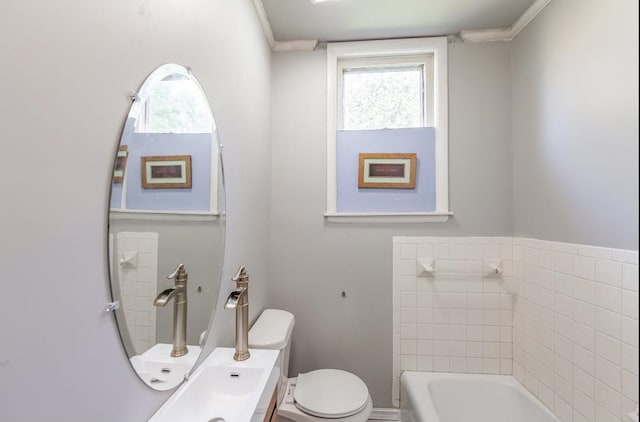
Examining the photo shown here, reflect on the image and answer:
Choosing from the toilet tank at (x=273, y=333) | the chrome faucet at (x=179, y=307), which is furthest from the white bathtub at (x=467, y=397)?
the chrome faucet at (x=179, y=307)

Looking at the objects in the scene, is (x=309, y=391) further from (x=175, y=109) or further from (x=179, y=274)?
(x=175, y=109)

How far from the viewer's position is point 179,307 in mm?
1003

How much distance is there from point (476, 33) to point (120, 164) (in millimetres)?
2367

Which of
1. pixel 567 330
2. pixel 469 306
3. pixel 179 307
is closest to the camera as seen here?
pixel 179 307

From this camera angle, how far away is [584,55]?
105 cm

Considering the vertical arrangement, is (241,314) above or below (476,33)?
below

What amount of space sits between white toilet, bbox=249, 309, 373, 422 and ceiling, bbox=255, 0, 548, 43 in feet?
6.34

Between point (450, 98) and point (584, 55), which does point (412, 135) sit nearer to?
point (450, 98)

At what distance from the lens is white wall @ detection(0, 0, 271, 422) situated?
479 millimetres

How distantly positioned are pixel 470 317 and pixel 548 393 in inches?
21.3

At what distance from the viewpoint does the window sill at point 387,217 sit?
6.84 feet

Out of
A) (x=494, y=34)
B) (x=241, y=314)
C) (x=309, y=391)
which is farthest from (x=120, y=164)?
(x=494, y=34)

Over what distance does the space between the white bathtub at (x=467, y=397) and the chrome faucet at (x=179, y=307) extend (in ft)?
4.64

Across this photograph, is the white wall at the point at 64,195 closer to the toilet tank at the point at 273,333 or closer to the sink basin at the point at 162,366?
the sink basin at the point at 162,366
